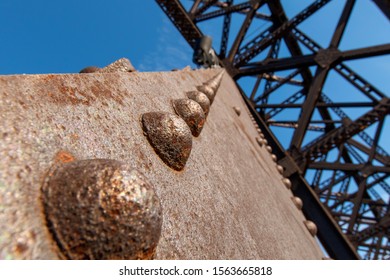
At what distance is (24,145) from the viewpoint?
579mm

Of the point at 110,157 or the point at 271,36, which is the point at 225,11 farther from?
the point at 110,157

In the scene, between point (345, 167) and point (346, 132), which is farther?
point (345, 167)

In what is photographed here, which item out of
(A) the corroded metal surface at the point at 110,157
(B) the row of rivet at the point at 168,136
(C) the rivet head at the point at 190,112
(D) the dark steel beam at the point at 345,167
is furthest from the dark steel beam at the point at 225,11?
(B) the row of rivet at the point at 168,136

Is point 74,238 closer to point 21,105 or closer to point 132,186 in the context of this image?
point 132,186

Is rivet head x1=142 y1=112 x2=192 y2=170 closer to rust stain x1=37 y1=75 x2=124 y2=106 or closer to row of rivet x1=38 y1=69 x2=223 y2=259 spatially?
rust stain x1=37 y1=75 x2=124 y2=106

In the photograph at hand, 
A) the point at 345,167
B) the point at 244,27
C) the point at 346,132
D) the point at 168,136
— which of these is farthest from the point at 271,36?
the point at 168,136

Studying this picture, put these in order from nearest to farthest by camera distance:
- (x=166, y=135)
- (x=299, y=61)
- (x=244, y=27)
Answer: (x=166, y=135) → (x=299, y=61) → (x=244, y=27)

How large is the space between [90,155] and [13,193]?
0.73 ft

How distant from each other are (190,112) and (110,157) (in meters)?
0.65

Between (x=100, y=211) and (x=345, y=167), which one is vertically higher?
(x=345, y=167)

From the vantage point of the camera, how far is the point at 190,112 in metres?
1.37

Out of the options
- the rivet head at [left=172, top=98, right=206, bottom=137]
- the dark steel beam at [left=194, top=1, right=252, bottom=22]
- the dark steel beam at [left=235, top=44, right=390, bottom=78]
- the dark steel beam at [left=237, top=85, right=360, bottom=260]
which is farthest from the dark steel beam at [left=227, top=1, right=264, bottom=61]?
the rivet head at [left=172, top=98, right=206, bottom=137]

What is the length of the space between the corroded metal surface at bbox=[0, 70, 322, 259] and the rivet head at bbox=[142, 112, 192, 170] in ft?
0.07
